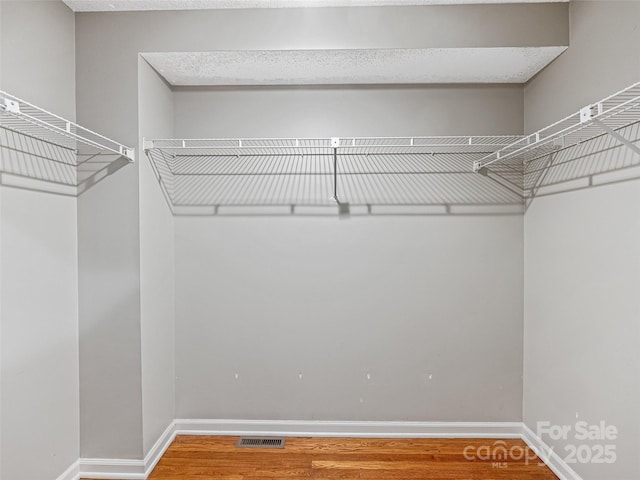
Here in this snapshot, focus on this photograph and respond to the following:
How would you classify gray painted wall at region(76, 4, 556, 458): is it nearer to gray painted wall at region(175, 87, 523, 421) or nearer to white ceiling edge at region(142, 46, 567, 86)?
white ceiling edge at region(142, 46, 567, 86)

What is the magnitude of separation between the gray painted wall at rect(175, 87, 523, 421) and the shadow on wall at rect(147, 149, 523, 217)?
0.09m

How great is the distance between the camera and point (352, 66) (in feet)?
6.91

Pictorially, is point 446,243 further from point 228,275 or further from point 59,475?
point 59,475

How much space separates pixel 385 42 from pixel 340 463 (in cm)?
223

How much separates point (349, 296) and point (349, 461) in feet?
2.98

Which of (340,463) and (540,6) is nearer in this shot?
(540,6)

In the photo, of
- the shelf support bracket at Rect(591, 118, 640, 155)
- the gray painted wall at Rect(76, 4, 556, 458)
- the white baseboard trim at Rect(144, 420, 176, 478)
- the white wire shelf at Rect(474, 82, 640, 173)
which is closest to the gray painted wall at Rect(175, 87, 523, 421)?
the white baseboard trim at Rect(144, 420, 176, 478)

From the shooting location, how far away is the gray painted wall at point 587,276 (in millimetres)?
1518

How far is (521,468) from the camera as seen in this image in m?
2.03

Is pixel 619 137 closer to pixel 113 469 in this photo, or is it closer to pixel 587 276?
pixel 587 276

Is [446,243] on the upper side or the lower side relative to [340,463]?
upper

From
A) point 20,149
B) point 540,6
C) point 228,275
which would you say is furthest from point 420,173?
point 20,149

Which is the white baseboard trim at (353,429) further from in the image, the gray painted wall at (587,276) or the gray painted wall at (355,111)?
the gray painted wall at (355,111)

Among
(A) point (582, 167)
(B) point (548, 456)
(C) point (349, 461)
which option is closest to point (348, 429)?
(C) point (349, 461)
